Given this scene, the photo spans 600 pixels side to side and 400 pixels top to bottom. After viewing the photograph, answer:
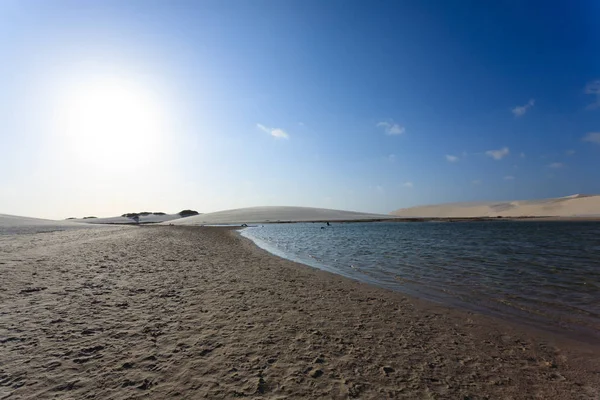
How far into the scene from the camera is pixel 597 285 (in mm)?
11500

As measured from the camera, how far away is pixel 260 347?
18.1ft

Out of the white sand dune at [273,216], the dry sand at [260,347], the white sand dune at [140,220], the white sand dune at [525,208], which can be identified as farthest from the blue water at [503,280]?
the white sand dune at [525,208]

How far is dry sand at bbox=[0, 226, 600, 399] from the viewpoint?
4.22 meters

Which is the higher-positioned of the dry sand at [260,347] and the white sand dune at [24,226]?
the white sand dune at [24,226]

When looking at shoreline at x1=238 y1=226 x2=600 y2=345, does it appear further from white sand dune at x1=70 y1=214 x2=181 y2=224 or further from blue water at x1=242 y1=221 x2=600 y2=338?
white sand dune at x1=70 y1=214 x2=181 y2=224

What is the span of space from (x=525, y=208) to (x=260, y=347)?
619 ft

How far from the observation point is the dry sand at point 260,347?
422cm

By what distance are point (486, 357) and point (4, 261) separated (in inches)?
786

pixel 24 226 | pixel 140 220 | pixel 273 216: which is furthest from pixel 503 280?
pixel 140 220

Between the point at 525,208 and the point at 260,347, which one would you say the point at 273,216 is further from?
the point at 525,208

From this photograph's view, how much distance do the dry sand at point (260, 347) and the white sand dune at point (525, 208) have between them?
160 metres

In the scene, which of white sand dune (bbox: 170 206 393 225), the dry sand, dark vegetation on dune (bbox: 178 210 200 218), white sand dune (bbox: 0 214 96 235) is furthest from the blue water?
dark vegetation on dune (bbox: 178 210 200 218)

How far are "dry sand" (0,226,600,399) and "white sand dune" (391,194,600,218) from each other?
159970mm

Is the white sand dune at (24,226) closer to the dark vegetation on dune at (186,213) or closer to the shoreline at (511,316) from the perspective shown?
the shoreline at (511,316)
